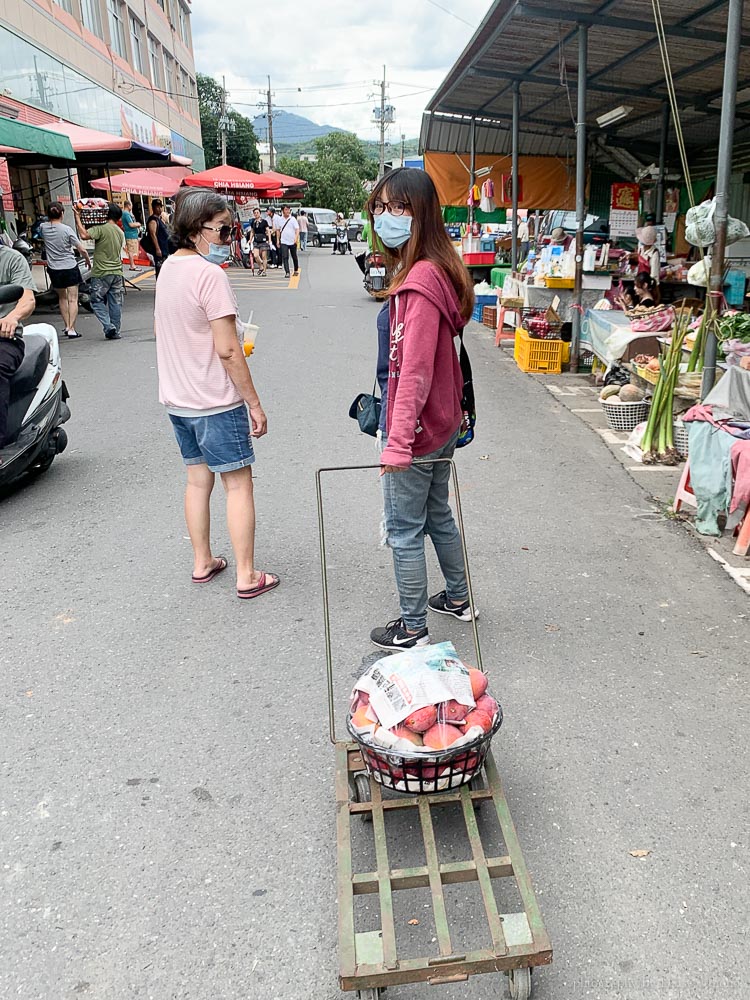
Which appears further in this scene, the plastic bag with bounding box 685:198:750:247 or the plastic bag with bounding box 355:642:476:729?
the plastic bag with bounding box 685:198:750:247

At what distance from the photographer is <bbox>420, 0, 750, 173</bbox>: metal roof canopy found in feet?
26.8

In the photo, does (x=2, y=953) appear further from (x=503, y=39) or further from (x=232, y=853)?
(x=503, y=39)

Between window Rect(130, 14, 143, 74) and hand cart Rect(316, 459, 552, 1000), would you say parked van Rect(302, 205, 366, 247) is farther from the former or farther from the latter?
hand cart Rect(316, 459, 552, 1000)

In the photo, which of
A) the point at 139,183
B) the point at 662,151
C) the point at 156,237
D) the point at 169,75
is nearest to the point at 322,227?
the point at 169,75

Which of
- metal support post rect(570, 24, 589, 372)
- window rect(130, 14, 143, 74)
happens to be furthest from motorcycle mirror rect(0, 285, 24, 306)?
window rect(130, 14, 143, 74)

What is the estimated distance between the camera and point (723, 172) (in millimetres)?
5527

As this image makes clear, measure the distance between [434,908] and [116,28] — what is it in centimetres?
3284

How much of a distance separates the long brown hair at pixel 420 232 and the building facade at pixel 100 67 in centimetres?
1584

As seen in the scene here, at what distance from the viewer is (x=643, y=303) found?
9.21 meters

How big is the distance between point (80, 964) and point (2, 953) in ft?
0.72

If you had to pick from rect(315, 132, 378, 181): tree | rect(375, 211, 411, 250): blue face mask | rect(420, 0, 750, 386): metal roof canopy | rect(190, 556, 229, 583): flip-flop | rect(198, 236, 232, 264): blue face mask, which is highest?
rect(315, 132, 378, 181): tree

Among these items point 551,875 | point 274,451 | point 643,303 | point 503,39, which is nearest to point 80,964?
point 551,875

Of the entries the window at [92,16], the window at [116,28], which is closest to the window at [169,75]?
the window at [116,28]

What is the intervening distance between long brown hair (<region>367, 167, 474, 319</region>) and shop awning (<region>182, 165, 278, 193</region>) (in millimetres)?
21172
